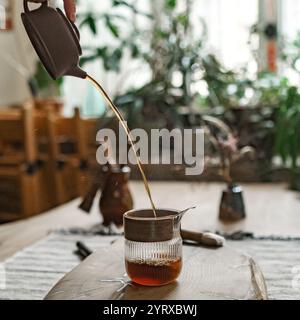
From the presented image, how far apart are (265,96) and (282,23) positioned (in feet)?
2.88

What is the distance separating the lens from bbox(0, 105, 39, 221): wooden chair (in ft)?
8.40

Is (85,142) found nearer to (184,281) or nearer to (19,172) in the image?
(19,172)

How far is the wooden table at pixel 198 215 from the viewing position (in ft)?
4.62

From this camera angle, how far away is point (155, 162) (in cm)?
219

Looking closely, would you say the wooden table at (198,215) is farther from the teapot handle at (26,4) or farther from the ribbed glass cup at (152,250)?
the teapot handle at (26,4)

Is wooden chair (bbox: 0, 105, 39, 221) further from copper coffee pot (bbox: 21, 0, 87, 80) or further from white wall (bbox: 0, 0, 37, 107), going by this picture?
copper coffee pot (bbox: 21, 0, 87, 80)

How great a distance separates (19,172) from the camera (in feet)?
9.02

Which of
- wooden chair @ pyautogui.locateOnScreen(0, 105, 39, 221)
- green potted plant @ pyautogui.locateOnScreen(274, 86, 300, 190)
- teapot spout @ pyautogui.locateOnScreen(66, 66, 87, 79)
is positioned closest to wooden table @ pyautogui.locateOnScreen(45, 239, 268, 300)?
teapot spout @ pyautogui.locateOnScreen(66, 66, 87, 79)

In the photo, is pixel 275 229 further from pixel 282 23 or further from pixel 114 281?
pixel 282 23

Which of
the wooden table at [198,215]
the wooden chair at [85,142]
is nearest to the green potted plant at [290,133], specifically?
the wooden table at [198,215]

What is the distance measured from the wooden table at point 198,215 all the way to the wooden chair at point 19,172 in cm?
70

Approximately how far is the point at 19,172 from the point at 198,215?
137cm

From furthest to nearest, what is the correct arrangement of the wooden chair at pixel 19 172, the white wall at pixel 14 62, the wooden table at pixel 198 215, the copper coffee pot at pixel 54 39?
1. the white wall at pixel 14 62
2. the wooden chair at pixel 19 172
3. the wooden table at pixel 198 215
4. the copper coffee pot at pixel 54 39
